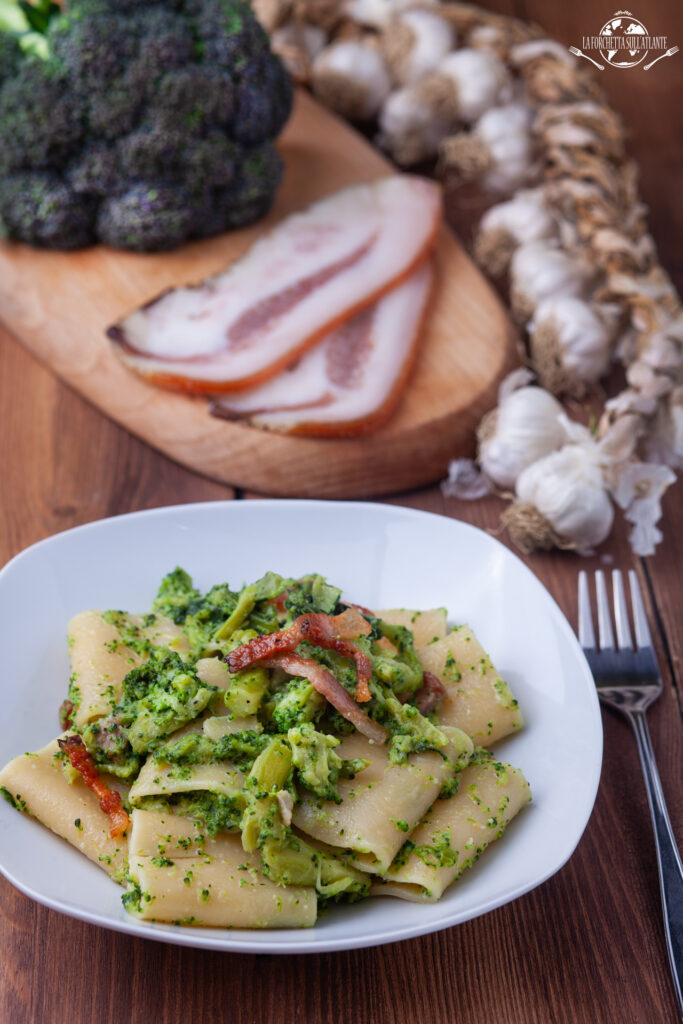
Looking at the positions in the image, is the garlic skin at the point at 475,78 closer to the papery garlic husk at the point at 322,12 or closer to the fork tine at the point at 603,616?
the papery garlic husk at the point at 322,12

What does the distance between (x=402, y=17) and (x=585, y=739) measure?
391 centimetres

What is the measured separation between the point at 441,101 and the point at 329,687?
3.48 metres

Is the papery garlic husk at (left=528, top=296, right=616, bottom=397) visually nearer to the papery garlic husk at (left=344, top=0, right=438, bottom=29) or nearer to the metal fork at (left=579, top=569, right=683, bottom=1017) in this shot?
the metal fork at (left=579, top=569, right=683, bottom=1017)

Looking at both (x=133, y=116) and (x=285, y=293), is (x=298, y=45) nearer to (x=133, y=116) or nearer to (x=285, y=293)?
(x=133, y=116)

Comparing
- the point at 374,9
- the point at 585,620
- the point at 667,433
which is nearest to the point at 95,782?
the point at 585,620

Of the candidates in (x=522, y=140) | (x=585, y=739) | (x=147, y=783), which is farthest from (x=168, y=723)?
(x=522, y=140)

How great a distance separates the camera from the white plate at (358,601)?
7.21ft

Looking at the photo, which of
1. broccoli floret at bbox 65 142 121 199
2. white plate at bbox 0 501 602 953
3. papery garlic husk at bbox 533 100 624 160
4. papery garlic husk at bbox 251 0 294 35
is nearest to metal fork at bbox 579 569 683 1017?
white plate at bbox 0 501 602 953

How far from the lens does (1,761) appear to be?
2518 millimetres

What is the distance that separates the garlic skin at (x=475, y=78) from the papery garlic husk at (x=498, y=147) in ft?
0.23

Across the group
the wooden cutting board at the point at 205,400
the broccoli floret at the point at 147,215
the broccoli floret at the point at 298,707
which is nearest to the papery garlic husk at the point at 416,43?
the wooden cutting board at the point at 205,400

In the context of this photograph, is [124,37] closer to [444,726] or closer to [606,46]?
[606,46]

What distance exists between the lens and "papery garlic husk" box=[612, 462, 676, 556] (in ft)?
11.6

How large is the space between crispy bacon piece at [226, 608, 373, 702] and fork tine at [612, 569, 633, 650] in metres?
1.05
